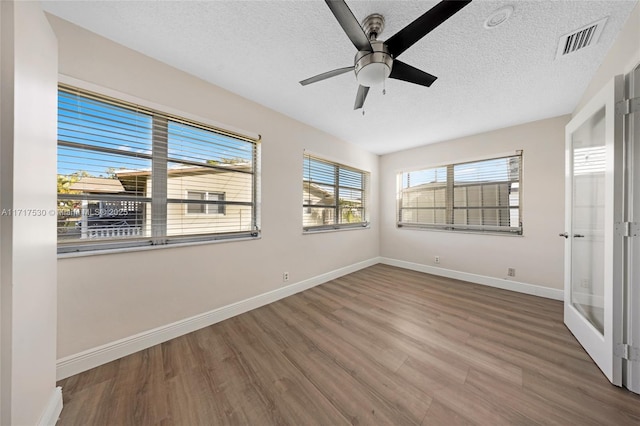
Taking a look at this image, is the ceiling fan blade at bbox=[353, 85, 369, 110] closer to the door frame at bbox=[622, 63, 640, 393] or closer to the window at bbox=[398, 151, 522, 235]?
the door frame at bbox=[622, 63, 640, 393]

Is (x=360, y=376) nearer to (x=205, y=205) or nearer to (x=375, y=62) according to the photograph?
(x=205, y=205)

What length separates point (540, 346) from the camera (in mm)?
1932

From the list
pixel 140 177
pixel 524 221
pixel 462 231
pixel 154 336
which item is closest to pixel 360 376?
pixel 154 336

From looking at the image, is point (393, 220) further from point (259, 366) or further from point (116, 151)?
point (116, 151)

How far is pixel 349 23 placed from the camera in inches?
48.6

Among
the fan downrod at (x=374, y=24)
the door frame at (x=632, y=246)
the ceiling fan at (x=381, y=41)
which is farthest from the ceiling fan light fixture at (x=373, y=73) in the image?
the door frame at (x=632, y=246)

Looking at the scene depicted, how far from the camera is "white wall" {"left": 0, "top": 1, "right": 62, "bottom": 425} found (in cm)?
88

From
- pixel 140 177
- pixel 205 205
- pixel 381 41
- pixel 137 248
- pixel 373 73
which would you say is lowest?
pixel 137 248

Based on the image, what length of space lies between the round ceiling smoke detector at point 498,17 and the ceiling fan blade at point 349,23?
878mm

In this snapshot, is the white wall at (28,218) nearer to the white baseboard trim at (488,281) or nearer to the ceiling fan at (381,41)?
the ceiling fan at (381,41)

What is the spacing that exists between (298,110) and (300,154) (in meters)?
0.62

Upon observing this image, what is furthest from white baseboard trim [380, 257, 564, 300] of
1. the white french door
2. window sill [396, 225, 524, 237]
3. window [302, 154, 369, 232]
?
window [302, 154, 369, 232]

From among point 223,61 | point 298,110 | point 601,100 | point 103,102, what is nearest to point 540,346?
point 601,100

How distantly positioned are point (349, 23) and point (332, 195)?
112 inches
